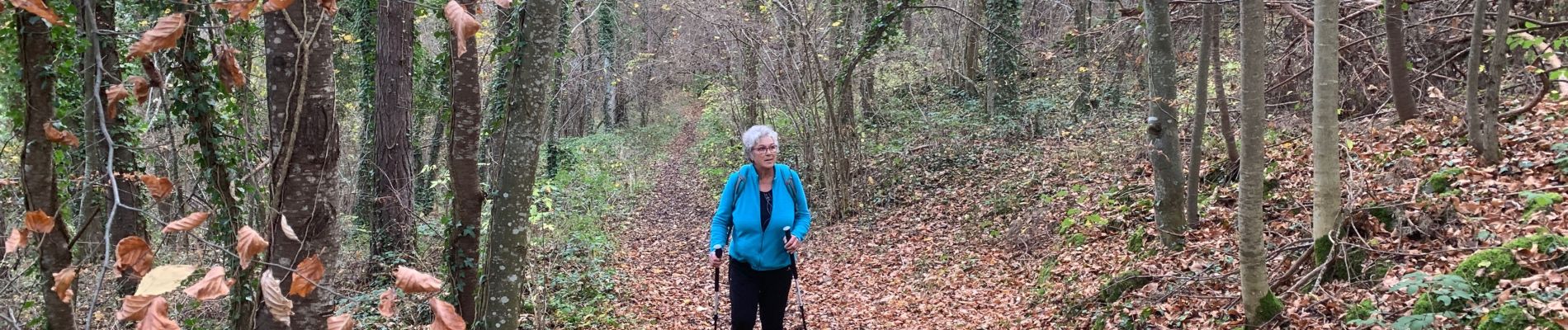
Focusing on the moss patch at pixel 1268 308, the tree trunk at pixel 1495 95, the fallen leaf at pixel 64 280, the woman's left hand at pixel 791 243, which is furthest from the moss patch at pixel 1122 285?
the fallen leaf at pixel 64 280

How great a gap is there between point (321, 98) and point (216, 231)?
2.33 meters

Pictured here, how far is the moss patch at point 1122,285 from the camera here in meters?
5.62

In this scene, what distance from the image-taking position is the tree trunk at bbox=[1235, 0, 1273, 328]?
395cm

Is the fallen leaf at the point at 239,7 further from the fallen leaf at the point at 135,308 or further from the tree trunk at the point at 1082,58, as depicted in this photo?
the tree trunk at the point at 1082,58

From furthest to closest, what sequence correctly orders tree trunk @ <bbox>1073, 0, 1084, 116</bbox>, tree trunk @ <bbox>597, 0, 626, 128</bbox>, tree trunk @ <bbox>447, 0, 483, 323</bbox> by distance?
1. tree trunk @ <bbox>597, 0, 626, 128</bbox>
2. tree trunk @ <bbox>1073, 0, 1084, 116</bbox>
3. tree trunk @ <bbox>447, 0, 483, 323</bbox>

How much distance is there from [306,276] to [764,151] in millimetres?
2919

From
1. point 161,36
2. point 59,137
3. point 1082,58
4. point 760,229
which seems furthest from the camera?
point 1082,58

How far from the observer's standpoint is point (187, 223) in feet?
5.16

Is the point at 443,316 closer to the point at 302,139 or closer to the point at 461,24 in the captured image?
the point at 461,24

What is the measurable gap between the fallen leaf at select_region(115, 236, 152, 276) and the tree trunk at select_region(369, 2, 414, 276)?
759cm

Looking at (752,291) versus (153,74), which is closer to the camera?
(153,74)

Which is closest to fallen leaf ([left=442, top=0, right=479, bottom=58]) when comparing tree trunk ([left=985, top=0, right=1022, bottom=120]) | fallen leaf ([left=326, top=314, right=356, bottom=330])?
fallen leaf ([left=326, top=314, right=356, bottom=330])

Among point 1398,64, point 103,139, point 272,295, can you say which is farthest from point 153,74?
point 1398,64

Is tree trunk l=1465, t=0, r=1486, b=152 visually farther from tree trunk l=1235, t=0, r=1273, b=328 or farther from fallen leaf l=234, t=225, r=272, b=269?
fallen leaf l=234, t=225, r=272, b=269
